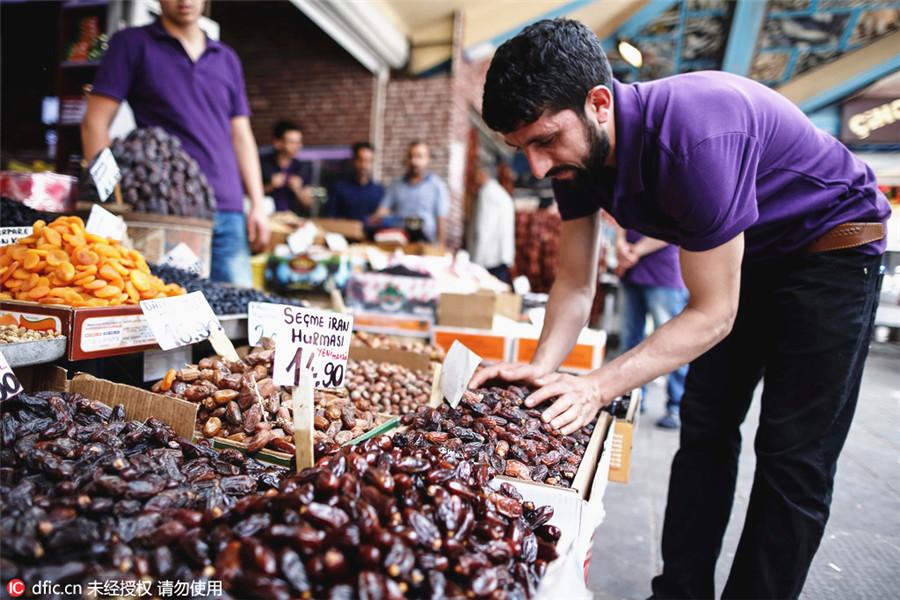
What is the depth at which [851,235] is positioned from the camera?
158 cm

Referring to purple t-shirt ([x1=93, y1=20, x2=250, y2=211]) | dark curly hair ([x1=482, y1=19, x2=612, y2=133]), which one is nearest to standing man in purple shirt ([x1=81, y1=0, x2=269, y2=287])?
purple t-shirt ([x1=93, y1=20, x2=250, y2=211])

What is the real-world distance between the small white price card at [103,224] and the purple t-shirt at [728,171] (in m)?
2.00

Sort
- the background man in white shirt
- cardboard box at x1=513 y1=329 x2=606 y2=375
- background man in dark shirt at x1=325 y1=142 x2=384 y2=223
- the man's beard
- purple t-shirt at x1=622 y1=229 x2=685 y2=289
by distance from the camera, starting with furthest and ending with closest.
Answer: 1. the background man in white shirt
2. background man in dark shirt at x1=325 y1=142 x2=384 y2=223
3. purple t-shirt at x1=622 y1=229 x2=685 y2=289
4. cardboard box at x1=513 y1=329 x2=606 y2=375
5. the man's beard

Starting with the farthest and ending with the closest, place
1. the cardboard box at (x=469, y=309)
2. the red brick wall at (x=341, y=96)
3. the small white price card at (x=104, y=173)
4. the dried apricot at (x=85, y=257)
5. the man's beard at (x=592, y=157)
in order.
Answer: the red brick wall at (x=341, y=96)
the cardboard box at (x=469, y=309)
the small white price card at (x=104, y=173)
the dried apricot at (x=85, y=257)
the man's beard at (x=592, y=157)

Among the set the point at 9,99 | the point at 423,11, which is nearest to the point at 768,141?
the point at 423,11

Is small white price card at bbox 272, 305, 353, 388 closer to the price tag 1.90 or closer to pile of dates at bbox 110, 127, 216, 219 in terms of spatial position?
the price tag 1.90

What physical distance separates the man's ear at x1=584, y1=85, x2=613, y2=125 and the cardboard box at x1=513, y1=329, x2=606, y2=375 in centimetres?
173

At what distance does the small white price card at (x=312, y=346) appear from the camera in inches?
53.4

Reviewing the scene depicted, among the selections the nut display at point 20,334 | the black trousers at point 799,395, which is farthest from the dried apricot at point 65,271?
the black trousers at point 799,395

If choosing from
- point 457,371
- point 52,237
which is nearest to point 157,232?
point 52,237

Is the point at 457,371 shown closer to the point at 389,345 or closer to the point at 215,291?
the point at 389,345

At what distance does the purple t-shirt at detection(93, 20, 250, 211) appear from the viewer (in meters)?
2.92

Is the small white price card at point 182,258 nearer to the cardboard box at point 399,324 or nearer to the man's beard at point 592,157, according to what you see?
the cardboard box at point 399,324

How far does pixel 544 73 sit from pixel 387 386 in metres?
1.35
